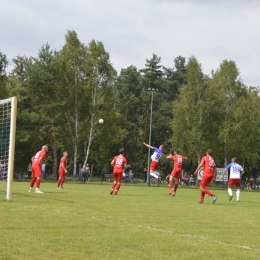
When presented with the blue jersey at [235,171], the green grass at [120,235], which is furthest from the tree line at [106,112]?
the green grass at [120,235]

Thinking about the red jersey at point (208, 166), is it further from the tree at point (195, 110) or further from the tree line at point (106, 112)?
the tree at point (195, 110)

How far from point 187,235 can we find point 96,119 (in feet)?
163

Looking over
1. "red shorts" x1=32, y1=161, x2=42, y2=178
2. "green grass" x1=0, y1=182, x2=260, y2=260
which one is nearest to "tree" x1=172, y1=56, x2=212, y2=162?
"red shorts" x1=32, y1=161, x2=42, y2=178

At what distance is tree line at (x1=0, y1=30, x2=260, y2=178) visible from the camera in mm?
57500

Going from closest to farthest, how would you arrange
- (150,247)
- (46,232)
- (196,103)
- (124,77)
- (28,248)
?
(28,248) < (150,247) < (46,232) < (196,103) < (124,77)

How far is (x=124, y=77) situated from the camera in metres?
95.4

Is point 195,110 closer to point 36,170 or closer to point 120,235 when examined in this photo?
point 36,170

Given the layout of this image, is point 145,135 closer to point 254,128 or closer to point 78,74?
point 254,128

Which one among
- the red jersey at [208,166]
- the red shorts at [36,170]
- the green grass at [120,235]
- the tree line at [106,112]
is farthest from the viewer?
the tree line at [106,112]

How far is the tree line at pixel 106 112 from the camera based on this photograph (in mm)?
57500

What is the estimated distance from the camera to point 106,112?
59.5 meters

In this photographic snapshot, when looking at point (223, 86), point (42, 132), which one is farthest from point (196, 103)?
point (42, 132)

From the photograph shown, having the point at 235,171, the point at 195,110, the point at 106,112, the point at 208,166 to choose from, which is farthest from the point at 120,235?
the point at 195,110

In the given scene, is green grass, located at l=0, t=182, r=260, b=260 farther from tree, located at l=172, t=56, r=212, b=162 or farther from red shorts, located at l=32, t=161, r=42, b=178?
tree, located at l=172, t=56, r=212, b=162
